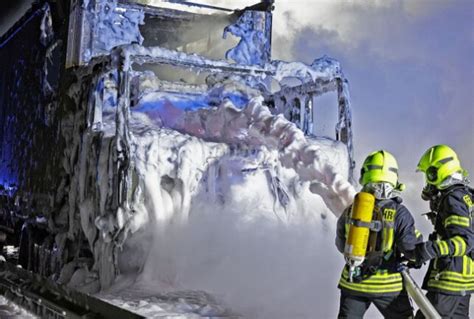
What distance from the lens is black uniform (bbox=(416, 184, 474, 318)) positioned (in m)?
3.52

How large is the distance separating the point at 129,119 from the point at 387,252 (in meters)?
3.59

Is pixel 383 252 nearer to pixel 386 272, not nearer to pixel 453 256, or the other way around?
pixel 386 272

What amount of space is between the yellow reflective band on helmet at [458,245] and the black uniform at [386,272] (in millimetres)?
206

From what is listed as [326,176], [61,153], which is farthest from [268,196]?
[61,153]

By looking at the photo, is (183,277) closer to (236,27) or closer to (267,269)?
(267,269)

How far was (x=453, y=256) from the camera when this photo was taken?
3.58 m

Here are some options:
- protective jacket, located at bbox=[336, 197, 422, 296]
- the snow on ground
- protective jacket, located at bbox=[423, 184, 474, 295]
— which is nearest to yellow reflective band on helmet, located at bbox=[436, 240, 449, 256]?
protective jacket, located at bbox=[423, 184, 474, 295]

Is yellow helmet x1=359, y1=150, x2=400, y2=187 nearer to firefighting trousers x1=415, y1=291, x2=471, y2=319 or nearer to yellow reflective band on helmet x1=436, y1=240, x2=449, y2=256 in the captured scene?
yellow reflective band on helmet x1=436, y1=240, x2=449, y2=256

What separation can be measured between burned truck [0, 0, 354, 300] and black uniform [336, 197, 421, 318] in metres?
2.73

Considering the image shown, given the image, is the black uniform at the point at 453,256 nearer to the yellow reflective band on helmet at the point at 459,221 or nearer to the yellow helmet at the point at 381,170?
the yellow reflective band on helmet at the point at 459,221

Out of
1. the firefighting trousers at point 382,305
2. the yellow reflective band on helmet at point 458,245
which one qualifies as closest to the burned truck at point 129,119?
the firefighting trousers at point 382,305

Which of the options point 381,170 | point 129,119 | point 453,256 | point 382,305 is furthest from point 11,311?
point 453,256

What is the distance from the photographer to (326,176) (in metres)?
6.53

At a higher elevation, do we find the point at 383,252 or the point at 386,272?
the point at 383,252
